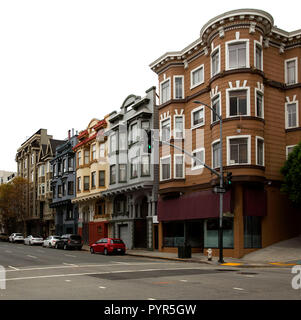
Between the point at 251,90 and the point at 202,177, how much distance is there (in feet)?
24.7

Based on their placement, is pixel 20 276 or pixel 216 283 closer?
pixel 216 283

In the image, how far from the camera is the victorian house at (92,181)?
161 feet

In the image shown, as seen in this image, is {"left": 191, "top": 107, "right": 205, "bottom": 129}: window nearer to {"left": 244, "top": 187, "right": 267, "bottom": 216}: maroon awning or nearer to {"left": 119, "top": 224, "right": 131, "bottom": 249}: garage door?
{"left": 244, "top": 187, "right": 267, "bottom": 216}: maroon awning

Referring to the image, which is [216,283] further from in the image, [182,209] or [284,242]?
[182,209]

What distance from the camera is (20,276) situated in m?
18.5

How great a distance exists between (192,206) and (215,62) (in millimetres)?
10883

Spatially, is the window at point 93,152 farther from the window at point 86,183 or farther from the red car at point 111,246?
the red car at point 111,246

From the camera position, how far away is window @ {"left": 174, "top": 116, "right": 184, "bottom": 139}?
36125 millimetres

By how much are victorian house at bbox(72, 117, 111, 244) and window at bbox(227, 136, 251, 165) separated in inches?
839

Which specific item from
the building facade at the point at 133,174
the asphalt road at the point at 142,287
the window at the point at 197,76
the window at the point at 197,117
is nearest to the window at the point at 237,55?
the window at the point at 197,76

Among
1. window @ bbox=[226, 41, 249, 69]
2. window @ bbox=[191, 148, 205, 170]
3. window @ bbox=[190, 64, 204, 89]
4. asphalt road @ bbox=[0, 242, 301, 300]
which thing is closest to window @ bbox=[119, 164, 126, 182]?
window @ bbox=[191, 148, 205, 170]

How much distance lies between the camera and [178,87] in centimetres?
3709

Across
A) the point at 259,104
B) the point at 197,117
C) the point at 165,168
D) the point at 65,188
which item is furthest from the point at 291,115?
the point at 65,188
